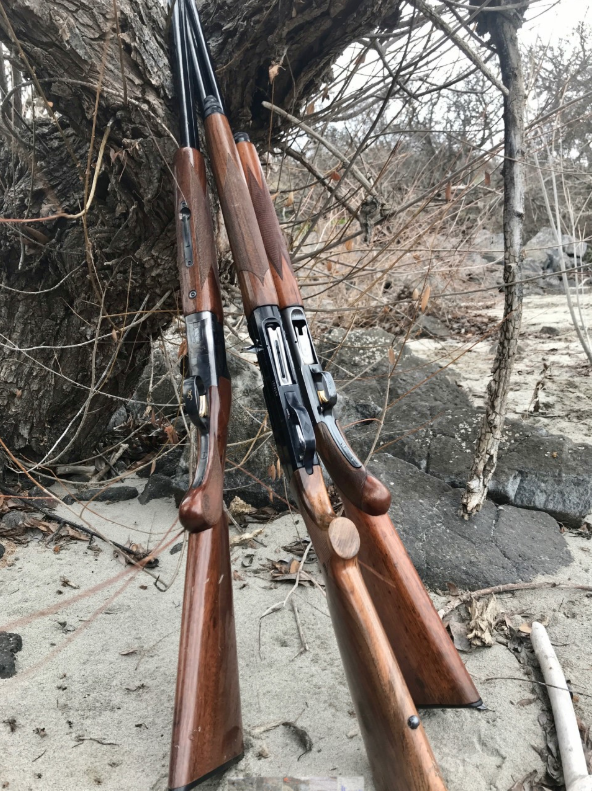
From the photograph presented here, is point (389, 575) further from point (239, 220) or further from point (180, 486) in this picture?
point (180, 486)

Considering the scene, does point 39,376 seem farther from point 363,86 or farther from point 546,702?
point 546,702

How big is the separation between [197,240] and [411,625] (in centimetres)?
134

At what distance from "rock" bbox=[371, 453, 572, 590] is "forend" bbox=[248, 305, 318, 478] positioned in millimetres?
1088

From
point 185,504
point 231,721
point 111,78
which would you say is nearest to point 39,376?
point 111,78

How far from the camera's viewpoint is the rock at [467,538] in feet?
7.62

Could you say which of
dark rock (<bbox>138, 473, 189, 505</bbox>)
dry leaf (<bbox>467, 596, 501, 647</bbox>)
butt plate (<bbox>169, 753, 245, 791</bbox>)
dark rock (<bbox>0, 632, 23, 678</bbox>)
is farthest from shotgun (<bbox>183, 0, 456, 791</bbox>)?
dark rock (<bbox>138, 473, 189, 505</bbox>)

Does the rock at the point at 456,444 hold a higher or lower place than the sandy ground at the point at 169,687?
higher

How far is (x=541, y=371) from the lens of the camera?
4500 mm

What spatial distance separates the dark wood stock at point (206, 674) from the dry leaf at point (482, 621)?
93cm

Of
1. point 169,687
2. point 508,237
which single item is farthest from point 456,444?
point 169,687

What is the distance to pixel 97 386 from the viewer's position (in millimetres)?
2838

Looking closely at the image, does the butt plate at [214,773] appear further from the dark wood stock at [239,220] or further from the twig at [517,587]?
the dark wood stock at [239,220]

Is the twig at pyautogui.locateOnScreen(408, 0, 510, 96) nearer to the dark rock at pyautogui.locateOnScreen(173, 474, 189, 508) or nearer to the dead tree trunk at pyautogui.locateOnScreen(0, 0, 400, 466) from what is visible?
the dead tree trunk at pyautogui.locateOnScreen(0, 0, 400, 466)

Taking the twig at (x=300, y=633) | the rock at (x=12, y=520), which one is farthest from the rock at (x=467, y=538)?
the rock at (x=12, y=520)
